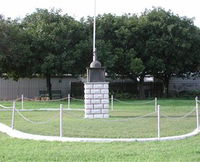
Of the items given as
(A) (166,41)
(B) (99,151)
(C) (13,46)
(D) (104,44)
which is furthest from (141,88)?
(B) (99,151)

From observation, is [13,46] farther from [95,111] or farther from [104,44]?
[95,111]

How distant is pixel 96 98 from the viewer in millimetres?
19094

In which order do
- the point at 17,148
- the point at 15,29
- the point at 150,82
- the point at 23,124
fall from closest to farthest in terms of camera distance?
the point at 17,148 → the point at 23,124 → the point at 15,29 → the point at 150,82

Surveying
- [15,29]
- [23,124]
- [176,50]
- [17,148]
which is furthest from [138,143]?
[176,50]

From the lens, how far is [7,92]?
38469 millimetres

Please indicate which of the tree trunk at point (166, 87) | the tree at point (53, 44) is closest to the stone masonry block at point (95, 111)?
the tree at point (53, 44)

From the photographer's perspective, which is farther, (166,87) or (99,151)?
(166,87)

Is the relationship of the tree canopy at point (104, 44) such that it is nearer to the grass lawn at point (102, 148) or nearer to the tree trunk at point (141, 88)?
the tree trunk at point (141, 88)

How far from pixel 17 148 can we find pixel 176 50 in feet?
87.2

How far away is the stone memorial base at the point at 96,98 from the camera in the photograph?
19.0 meters

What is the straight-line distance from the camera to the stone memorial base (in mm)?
19016

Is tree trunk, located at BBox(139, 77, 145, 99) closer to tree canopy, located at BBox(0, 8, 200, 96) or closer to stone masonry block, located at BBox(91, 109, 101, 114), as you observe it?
tree canopy, located at BBox(0, 8, 200, 96)

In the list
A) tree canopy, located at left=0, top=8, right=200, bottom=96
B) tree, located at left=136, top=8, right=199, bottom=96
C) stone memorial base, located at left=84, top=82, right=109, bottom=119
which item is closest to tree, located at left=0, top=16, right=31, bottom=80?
tree canopy, located at left=0, top=8, right=200, bottom=96

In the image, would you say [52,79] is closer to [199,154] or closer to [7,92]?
[7,92]
